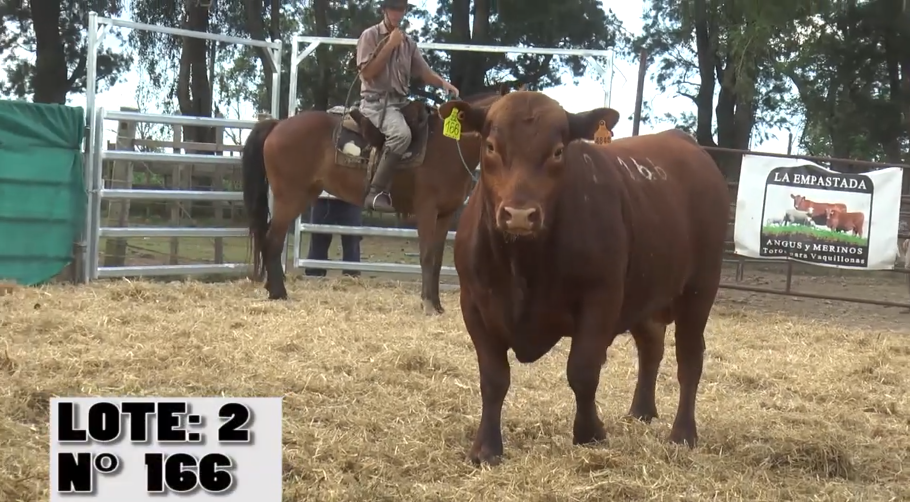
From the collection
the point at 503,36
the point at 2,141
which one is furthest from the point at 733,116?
the point at 2,141

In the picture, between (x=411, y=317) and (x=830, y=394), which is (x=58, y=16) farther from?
(x=830, y=394)

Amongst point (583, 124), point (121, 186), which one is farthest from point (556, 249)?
point (121, 186)

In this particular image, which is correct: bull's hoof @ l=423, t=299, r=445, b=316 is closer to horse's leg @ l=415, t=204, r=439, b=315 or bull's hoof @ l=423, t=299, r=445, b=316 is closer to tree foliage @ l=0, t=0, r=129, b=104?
horse's leg @ l=415, t=204, r=439, b=315

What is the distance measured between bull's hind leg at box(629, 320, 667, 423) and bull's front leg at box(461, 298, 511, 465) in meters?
0.98

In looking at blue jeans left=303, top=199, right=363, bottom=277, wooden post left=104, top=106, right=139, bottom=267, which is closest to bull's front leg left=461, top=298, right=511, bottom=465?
wooden post left=104, top=106, right=139, bottom=267

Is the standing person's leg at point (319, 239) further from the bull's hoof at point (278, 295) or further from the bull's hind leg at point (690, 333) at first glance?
the bull's hind leg at point (690, 333)

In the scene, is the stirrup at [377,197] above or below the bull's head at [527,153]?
below

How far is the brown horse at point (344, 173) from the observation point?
7.84m

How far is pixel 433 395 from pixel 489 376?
1.00 m

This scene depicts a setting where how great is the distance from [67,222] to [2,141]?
0.83 metres

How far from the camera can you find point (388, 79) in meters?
7.64

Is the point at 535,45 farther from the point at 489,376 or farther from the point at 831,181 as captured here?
the point at 489,376

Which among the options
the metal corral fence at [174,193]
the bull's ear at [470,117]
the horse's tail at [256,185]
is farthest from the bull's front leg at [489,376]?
the metal corral fence at [174,193]

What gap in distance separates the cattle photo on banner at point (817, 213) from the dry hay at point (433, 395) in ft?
4.08
